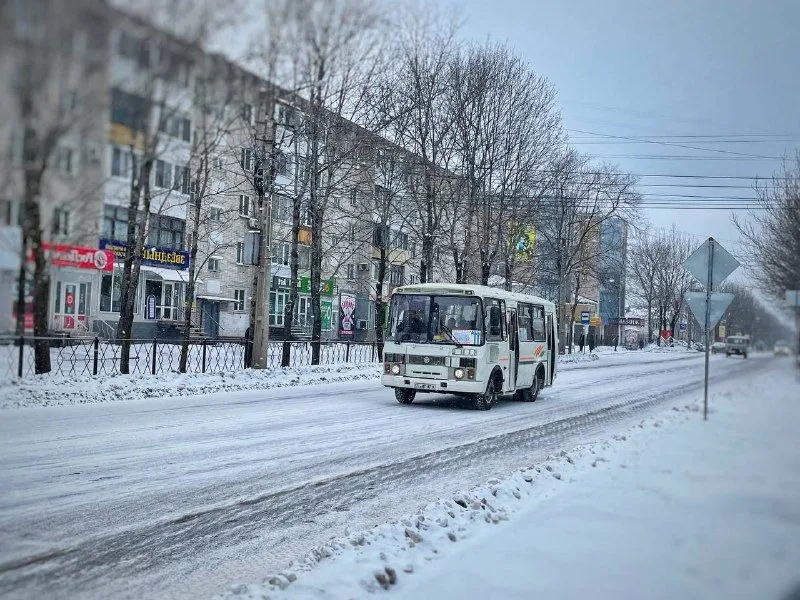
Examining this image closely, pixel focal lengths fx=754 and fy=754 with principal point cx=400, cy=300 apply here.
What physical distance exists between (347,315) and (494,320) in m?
40.8

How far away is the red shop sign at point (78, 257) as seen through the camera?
2.84 meters

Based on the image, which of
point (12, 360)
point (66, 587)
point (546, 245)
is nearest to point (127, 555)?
point (66, 587)

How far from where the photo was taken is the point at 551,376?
21.0m

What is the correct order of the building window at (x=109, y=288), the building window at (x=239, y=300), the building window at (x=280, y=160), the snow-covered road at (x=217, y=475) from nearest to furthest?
the building window at (x=109, y=288), the snow-covered road at (x=217, y=475), the building window at (x=280, y=160), the building window at (x=239, y=300)

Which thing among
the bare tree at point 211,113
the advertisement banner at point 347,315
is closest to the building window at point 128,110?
the bare tree at point 211,113

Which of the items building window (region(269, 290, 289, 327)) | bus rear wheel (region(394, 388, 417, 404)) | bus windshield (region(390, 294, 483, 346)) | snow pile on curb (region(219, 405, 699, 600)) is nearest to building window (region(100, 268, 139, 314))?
snow pile on curb (region(219, 405, 699, 600))

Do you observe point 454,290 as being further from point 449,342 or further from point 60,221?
point 60,221

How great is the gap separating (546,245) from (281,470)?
37.3m

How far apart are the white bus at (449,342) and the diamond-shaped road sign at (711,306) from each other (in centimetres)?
963

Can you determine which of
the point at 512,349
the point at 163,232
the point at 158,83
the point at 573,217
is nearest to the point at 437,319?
the point at 512,349

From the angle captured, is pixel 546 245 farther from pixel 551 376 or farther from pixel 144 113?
pixel 144 113

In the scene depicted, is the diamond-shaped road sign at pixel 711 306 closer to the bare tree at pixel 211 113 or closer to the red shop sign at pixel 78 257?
the bare tree at pixel 211 113

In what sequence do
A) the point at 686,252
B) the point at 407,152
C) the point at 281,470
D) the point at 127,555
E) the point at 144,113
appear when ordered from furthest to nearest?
the point at 407,152
the point at 281,470
the point at 686,252
the point at 127,555
the point at 144,113

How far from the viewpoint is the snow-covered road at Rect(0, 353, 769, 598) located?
16.9 feet
